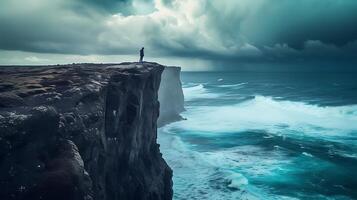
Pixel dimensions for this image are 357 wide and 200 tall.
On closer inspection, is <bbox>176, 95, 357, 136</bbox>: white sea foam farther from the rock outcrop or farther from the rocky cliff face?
the rocky cliff face

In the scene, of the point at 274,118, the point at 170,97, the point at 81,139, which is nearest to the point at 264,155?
the point at 274,118

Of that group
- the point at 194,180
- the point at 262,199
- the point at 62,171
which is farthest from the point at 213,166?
the point at 62,171

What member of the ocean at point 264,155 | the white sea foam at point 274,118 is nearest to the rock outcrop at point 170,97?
the white sea foam at point 274,118

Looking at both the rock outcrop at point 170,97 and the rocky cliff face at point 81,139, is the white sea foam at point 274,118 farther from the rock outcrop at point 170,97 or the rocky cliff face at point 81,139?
the rocky cliff face at point 81,139

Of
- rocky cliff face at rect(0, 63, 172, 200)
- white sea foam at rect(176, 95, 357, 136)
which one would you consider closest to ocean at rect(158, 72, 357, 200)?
white sea foam at rect(176, 95, 357, 136)

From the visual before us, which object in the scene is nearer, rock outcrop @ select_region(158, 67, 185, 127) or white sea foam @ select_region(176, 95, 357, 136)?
white sea foam @ select_region(176, 95, 357, 136)

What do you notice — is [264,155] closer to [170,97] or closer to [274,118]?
[274,118]
